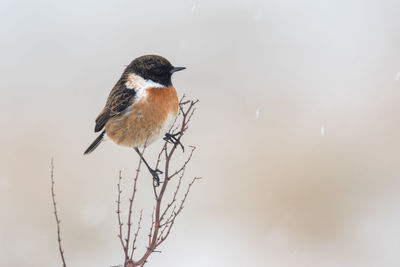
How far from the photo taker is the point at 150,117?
5105 millimetres

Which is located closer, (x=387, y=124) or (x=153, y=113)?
(x=153, y=113)

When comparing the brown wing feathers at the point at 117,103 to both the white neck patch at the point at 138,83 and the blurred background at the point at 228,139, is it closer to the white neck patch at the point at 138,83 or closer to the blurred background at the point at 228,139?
the white neck patch at the point at 138,83

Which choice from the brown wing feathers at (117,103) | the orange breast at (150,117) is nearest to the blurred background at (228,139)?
the brown wing feathers at (117,103)

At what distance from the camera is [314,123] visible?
10.9 metres

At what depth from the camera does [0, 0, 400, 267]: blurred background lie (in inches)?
367

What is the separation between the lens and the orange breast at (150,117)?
200 inches

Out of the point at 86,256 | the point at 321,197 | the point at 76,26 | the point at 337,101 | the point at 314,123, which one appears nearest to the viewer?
the point at 86,256

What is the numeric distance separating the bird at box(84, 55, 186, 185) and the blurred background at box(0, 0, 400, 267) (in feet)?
13.7

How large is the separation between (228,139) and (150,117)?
570 centimetres

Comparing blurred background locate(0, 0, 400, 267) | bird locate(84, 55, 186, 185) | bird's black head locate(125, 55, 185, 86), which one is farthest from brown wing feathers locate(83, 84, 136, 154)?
blurred background locate(0, 0, 400, 267)

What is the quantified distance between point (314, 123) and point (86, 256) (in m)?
4.83

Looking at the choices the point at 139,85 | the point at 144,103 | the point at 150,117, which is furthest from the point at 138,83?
the point at 150,117

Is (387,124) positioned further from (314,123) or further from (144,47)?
(144,47)

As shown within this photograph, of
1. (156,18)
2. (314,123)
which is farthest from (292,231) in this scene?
(156,18)
